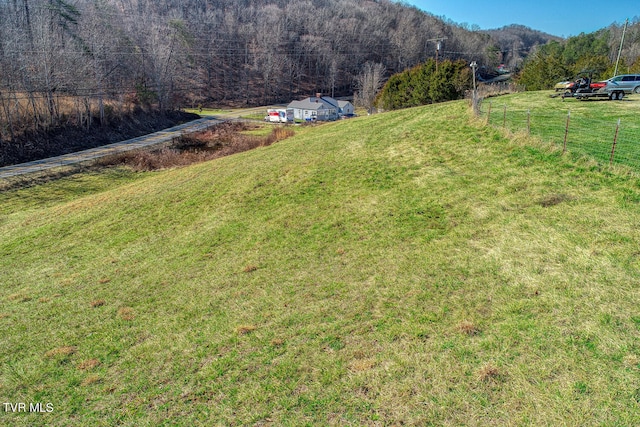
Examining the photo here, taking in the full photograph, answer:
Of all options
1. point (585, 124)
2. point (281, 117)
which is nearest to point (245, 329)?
point (585, 124)

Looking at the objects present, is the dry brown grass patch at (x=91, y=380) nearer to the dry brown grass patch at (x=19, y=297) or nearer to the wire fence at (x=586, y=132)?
the dry brown grass patch at (x=19, y=297)

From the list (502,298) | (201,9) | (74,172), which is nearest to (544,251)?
(502,298)

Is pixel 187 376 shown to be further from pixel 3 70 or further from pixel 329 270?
pixel 3 70

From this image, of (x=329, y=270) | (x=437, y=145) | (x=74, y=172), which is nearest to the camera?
(x=329, y=270)

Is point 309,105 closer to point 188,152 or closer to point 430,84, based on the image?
point 188,152

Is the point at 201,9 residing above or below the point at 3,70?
above

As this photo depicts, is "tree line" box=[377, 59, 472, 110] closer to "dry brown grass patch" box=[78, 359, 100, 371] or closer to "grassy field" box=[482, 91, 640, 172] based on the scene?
"grassy field" box=[482, 91, 640, 172]

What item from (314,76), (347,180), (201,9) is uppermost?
(201,9)
